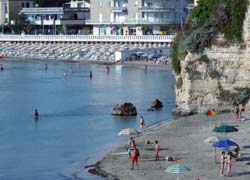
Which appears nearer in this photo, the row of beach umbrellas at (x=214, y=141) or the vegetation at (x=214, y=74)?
the row of beach umbrellas at (x=214, y=141)

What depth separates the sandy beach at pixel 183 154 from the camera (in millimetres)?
33938

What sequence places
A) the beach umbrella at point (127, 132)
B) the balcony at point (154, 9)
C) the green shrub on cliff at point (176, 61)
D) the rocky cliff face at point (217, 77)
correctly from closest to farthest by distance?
the beach umbrella at point (127, 132) → the rocky cliff face at point (217, 77) → the green shrub on cliff at point (176, 61) → the balcony at point (154, 9)

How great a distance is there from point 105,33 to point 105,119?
75203 millimetres

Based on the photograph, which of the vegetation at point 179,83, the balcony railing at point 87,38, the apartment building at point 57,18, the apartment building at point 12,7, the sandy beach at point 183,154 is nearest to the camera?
the sandy beach at point 183,154

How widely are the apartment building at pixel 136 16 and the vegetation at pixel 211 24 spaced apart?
230 ft

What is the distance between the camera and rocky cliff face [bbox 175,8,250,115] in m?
48.3

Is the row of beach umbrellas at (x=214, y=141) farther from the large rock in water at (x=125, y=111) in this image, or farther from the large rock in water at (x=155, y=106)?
the large rock in water at (x=155, y=106)

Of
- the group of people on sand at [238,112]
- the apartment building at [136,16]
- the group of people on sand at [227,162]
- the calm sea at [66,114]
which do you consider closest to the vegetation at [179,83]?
the calm sea at [66,114]

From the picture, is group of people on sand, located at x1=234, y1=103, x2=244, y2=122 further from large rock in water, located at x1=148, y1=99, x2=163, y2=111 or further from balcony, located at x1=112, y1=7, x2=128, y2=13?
balcony, located at x1=112, y1=7, x2=128, y2=13

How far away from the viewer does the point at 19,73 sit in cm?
9819

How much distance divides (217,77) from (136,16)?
77.2 m

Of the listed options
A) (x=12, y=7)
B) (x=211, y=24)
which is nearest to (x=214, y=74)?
(x=211, y=24)

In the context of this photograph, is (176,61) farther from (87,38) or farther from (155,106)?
(87,38)

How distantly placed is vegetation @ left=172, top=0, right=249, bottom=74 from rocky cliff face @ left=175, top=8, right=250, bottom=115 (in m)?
0.42
